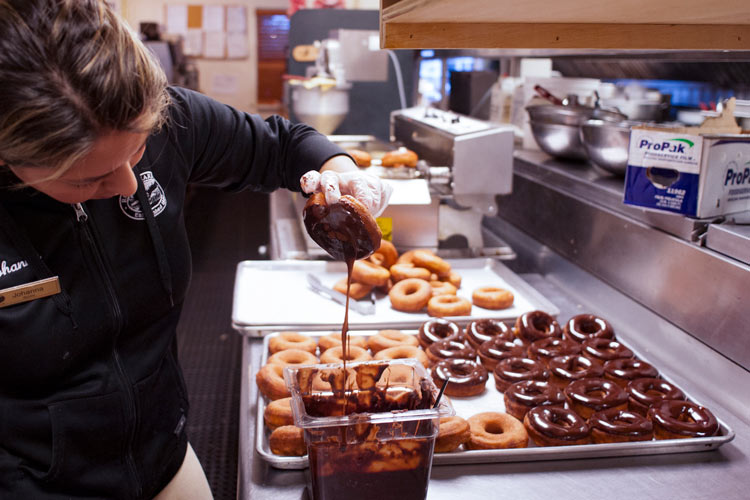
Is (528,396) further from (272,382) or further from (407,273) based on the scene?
(407,273)

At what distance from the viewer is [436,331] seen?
1.88 meters

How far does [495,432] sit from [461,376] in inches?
7.8

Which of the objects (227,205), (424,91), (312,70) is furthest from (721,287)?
(227,205)

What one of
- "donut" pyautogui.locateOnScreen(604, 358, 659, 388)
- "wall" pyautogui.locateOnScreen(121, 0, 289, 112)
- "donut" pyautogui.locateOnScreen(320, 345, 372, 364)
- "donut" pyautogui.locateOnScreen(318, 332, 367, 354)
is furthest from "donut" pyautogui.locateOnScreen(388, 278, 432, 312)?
"wall" pyautogui.locateOnScreen(121, 0, 289, 112)

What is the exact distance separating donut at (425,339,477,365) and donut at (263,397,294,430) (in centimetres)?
45

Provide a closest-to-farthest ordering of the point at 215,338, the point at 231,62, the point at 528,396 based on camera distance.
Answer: the point at 528,396, the point at 215,338, the point at 231,62

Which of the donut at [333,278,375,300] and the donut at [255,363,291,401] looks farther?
the donut at [333,278,375,300]

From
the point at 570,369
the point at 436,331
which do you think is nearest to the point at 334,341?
the point at 436,331

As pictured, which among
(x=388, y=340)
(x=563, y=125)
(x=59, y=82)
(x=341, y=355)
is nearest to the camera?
(x=59, y=82)

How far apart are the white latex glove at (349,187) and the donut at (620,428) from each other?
648mm

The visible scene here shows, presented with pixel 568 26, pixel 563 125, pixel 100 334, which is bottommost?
pixel 100 334

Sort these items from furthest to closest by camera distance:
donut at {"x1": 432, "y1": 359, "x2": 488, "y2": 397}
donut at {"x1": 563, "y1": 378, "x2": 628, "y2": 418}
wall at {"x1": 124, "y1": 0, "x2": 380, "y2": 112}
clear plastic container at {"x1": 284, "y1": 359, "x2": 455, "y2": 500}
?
1. wall at {"x1": 124, "y1": 0, "x2": 380, "y2": 112}
2. donut at {"x1": 432, "y1": 359, "x2": 488, "y2": 397}
3. donut at {"x1": 563, "y1": 378, "x2": 628, "y2": 418}
4. clear plastic container at {"x1": 284, "y1": 359, "x2": 455, "y2": 500}

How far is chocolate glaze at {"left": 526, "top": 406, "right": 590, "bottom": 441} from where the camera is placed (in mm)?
1357

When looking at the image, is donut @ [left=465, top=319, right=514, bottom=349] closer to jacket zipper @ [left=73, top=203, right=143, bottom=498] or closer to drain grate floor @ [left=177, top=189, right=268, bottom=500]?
jacket zipper @ [left=73, top=203, right=143, bottom=498]
